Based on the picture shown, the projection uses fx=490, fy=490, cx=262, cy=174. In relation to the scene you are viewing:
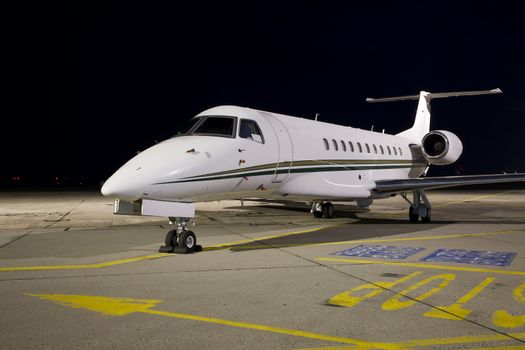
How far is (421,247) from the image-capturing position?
31.0ft

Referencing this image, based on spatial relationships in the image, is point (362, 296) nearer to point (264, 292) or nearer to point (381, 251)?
point (264, 292)

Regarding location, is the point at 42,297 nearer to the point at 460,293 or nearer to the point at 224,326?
the point at 224,326

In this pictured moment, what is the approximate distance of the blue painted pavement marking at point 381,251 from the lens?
8.40 meters

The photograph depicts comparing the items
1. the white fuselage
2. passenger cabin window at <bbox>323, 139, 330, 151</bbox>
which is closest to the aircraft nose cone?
the white fuselage

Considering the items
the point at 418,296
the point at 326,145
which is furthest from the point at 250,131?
the point at 418,296

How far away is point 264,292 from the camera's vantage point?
571cm

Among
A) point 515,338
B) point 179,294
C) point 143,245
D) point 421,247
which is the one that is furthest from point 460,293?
point 143,245

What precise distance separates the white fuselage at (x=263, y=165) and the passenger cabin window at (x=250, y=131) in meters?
0.07

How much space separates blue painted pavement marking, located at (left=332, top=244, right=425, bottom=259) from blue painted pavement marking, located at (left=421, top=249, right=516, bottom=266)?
1.35ft

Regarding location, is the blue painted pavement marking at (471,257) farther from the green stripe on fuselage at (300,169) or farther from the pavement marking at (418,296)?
the green stripe on fuselage at (300,169)

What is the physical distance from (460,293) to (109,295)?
158 inches

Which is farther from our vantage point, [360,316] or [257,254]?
[257,254]

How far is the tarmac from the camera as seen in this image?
411cm

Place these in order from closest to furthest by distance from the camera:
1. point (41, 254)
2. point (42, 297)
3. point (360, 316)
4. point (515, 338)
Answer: point (515, 338)
point (360, 316)
point (42, 297)
point (41, 254)
